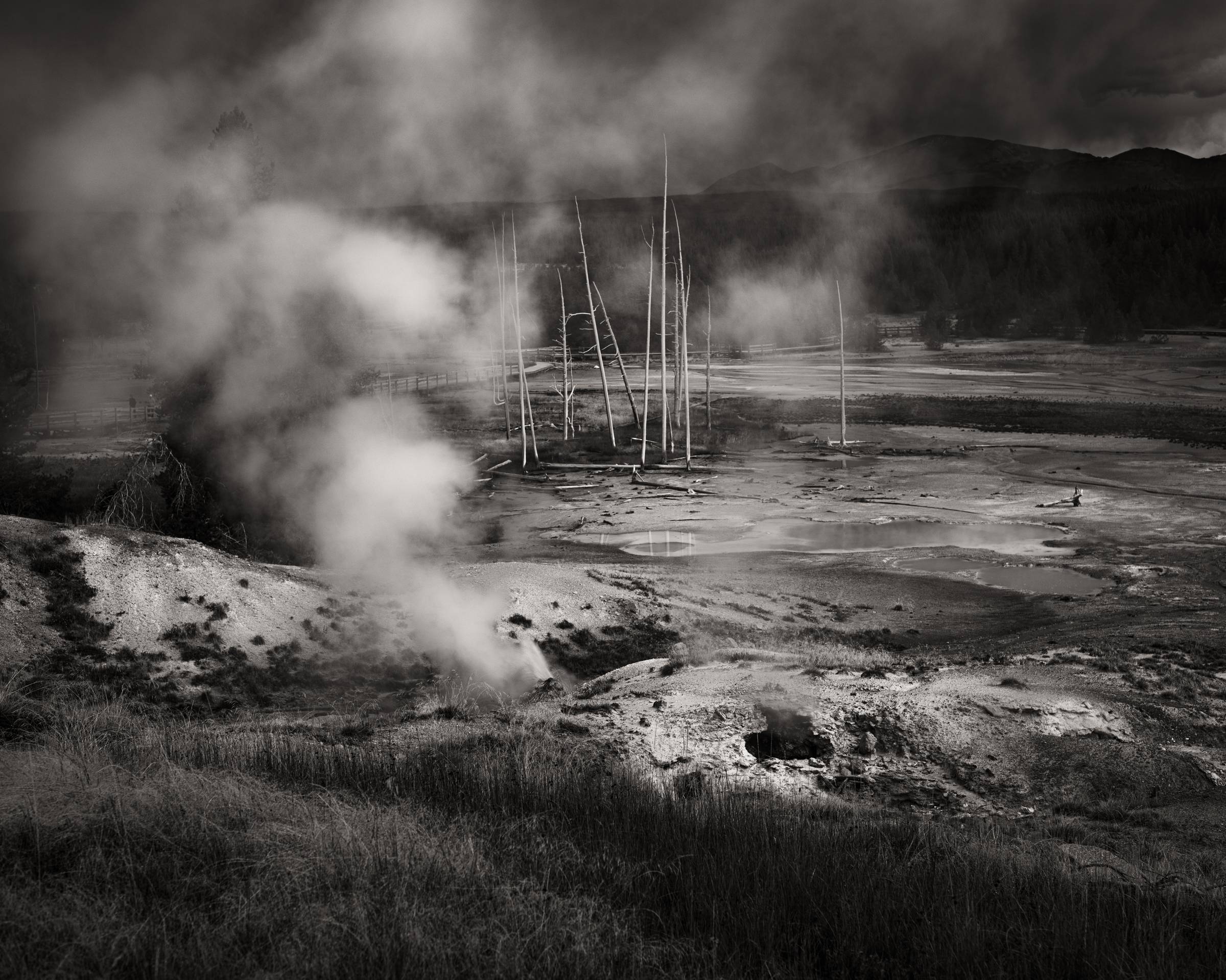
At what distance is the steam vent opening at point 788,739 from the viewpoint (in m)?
10.1

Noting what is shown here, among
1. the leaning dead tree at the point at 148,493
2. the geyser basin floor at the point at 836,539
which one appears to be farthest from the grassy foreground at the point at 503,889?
the geyser basin floor at the point at 836,539

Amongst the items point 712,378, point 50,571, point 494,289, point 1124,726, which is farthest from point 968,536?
point 712,378

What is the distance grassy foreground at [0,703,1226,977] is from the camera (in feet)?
13.3

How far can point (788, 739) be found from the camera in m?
10.4

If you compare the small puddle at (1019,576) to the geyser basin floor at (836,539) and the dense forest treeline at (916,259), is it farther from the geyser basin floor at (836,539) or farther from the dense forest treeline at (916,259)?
the dense forest treeline at (916,259)

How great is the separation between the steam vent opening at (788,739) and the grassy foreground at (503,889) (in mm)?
3131

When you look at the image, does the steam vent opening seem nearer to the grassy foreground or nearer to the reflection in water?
the grassy foreground

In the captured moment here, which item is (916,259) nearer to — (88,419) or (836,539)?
(88,419)

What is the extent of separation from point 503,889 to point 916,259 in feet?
353

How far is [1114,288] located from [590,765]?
86.9 m

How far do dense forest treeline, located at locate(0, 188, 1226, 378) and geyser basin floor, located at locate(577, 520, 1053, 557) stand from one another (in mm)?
21824

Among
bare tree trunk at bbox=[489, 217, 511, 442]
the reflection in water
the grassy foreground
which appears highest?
bare tree trunk at bbox=[489, 217, 511, 442]

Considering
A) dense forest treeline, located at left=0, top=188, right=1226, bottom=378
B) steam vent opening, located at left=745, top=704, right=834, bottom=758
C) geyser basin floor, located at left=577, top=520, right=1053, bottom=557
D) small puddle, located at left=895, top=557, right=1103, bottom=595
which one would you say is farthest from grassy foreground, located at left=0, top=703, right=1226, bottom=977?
dense forest treeline, located at left=0, top=188, right=1226, bottom=378

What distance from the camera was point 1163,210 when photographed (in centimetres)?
9919
